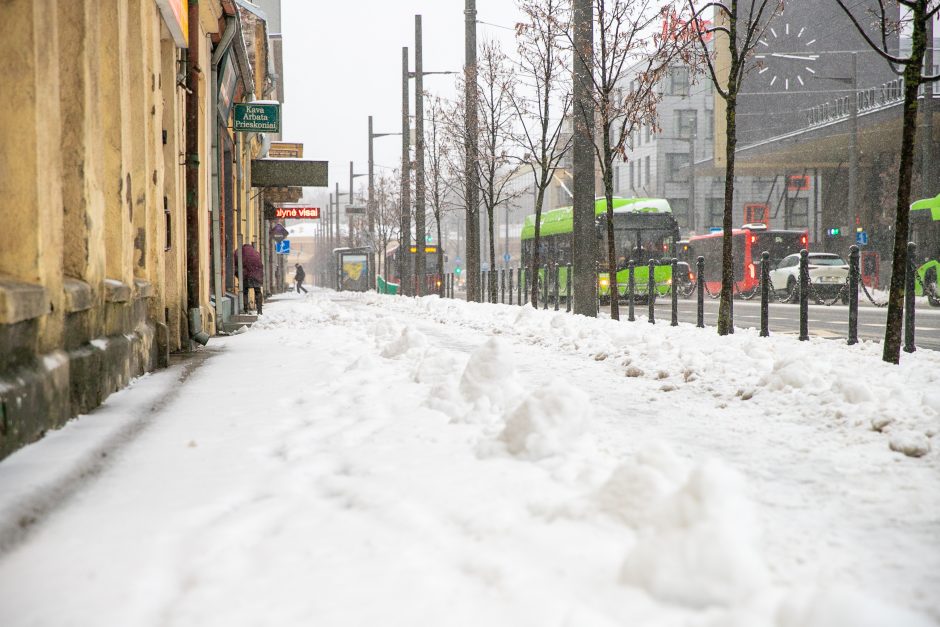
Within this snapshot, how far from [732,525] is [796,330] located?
13.1 metres

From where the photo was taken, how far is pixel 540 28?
16.3 metres

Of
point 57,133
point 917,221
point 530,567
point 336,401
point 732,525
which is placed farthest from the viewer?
point 917,221

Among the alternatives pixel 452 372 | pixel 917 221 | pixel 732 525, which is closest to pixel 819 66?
pixel 917 221

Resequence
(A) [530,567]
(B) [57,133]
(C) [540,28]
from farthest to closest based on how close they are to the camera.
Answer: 1. (C) [540,28]
2. (B) [57,133]
3. (A) [530,567]

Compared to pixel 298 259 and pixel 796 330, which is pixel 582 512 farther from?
pixel 298 259

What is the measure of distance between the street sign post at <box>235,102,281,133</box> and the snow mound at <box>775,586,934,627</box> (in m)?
14.0

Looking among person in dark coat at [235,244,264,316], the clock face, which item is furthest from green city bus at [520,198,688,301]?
the clock face

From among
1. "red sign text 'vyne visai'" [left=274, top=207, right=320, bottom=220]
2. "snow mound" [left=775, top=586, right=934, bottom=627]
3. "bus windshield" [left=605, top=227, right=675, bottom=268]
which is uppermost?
"red sign text 'vyne visai'" [left=274, top=207, right=320, bottom=220]

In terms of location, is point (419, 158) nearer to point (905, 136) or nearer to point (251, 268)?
point (251, 268)

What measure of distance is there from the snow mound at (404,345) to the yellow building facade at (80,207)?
1.94 meters

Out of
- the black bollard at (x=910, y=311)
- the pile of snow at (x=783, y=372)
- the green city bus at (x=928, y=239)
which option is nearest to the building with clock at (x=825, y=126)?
the green city bus at (x=928, y=239)

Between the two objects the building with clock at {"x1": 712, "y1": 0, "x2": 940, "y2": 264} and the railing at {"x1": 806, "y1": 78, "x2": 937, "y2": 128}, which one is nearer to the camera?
the railing at {"x1": 806, "y1": 78, "x2": 937, "y2": 128}

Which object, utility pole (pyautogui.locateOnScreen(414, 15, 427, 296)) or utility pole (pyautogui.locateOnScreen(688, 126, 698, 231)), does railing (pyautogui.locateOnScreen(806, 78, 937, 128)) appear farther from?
utility pole (pyautogui.locateOnScreen(414, 15, 427, 296))

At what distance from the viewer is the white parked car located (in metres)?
26.9
